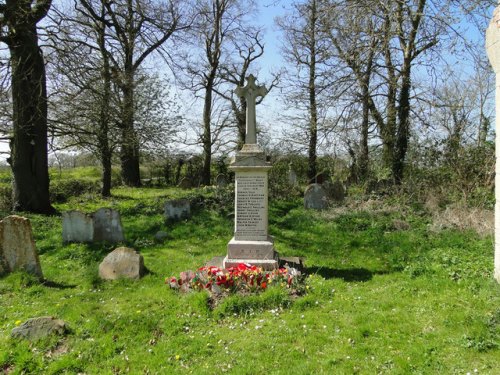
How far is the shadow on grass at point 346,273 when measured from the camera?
658 cm

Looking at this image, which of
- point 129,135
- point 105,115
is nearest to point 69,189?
point 129,135

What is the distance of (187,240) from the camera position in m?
A: 9.57

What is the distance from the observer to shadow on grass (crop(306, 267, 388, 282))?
6577 mm

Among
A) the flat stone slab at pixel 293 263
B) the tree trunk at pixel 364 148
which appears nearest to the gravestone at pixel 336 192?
the tree trunk at pixel 364 148

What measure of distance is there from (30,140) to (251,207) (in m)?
9.32

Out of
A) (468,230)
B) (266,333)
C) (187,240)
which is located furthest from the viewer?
(187,240)

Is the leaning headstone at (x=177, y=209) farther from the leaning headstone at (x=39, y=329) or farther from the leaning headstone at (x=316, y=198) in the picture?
the leaning headstone at (x=39, y=329)

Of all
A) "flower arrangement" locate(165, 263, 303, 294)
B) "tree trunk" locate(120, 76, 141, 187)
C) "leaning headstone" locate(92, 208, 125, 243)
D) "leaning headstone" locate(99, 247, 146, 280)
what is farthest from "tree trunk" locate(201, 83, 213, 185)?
"flower arrangement" locate(165, 263, 303, 294)

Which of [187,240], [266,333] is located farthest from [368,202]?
[266,333]

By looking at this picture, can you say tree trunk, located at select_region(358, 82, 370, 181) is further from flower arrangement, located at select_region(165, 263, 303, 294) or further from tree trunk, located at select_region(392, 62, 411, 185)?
flower arrangement, located at select_region(165, 263, 303, 294)

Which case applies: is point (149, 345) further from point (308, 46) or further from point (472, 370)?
point (308, 46)

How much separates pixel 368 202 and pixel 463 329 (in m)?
8.53

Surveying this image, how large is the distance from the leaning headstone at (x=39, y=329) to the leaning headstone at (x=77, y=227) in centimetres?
456

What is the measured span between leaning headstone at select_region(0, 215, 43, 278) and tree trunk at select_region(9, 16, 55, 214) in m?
6.19
